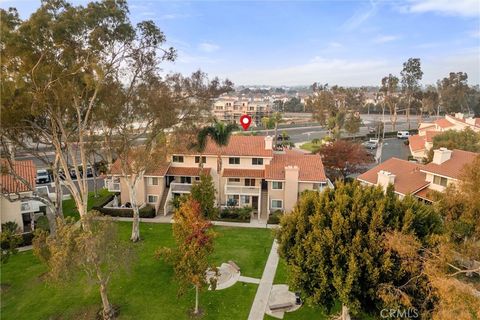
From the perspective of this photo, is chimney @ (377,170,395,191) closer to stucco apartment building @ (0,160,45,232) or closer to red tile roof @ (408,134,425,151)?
red tile roof @ (408,134,425,151)

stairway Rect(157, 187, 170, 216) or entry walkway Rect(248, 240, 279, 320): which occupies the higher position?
stairway Rect(157, 187, 170, 216)

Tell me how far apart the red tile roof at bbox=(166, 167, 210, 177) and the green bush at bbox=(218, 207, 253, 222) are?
492 cm

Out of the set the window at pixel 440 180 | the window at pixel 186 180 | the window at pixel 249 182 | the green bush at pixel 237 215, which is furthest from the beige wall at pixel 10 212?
the window at pixel 440 180

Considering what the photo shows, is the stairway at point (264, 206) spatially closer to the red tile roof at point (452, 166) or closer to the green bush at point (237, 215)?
the green bush at point (237, 215)

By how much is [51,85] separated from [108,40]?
14.9 feet

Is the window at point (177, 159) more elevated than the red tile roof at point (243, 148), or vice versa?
the red tile roof at point (243, 148)

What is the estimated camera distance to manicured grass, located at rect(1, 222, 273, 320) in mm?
18516

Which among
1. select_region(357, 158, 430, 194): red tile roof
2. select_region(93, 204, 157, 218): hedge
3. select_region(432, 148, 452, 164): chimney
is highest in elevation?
select_region(432, 148, 452, 164): chimney

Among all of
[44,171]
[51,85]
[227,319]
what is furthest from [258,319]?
[44,171]

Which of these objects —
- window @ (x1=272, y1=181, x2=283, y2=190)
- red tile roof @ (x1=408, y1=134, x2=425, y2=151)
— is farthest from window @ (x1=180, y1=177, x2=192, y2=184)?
red tile roof @ (x1=408, y1=134, x2=425, y2=151)

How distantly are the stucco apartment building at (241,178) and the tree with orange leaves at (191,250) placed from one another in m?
14.9

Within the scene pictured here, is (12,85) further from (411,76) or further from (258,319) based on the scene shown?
(411,76)

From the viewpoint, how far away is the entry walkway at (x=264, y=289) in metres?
18.6

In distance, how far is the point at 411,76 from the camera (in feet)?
279
